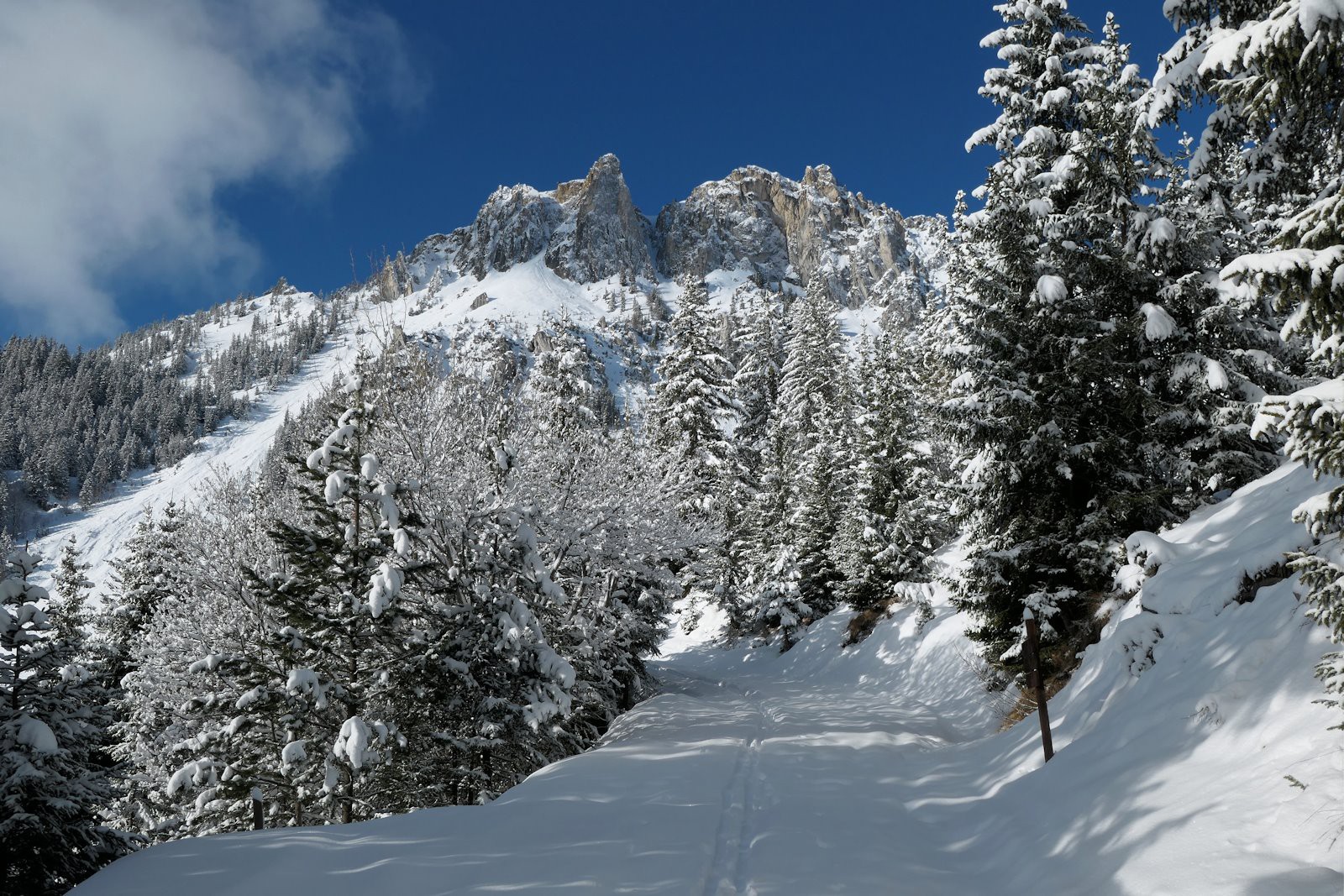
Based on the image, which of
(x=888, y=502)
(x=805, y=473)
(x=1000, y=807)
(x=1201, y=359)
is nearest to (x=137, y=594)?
(x=805, y=473)

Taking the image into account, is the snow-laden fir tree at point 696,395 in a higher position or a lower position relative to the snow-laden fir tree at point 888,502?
higher

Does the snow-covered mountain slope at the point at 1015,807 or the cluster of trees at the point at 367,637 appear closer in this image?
the snow-covered mountain slope at the point at 1015,807

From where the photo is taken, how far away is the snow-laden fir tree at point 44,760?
27.4 feet

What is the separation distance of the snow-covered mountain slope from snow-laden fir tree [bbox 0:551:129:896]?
127 inches

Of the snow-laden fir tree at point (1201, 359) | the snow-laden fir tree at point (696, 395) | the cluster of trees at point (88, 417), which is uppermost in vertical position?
the cluster of trees at point (88, 417)

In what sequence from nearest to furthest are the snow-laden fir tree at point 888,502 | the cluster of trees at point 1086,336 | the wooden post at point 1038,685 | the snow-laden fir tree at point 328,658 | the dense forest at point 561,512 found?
the wooden post at point 1038,685, the dense forest at point 561,512, the snow-laden fir tree at point 328,658, the cluster of trees at point 1086,336, the snow-laden fir tree at point 888,502

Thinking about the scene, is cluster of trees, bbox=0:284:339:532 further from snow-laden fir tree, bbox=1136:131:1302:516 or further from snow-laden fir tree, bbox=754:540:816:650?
snow-laden fir tree, bbox=1136:131:1302:516

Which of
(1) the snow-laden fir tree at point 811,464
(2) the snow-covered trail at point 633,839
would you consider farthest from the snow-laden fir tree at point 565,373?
(2) the snow-covered trail at point 633,839

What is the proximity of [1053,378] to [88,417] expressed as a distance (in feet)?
→ 656

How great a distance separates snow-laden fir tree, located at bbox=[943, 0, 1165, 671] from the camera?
505 inches

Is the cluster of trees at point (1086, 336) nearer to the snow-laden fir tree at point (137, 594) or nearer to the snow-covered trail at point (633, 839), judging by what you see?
the snow-covered trail at point (633, 839)

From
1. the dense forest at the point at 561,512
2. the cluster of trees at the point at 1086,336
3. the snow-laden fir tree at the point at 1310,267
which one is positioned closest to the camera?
the snow-laden fir tree at the point at 1310,267

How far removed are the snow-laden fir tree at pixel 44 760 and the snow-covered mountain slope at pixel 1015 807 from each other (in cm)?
323

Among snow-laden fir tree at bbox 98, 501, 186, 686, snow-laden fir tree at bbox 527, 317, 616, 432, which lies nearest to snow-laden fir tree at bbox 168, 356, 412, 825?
snow-laden fir tree at bbox 98, 501, 186, 686
